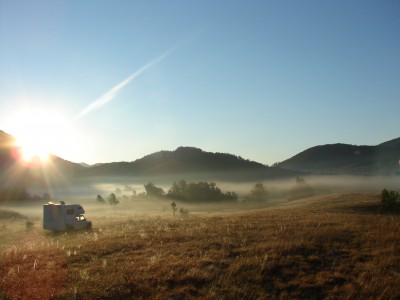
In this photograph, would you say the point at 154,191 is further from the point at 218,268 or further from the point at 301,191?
the point at 218,268

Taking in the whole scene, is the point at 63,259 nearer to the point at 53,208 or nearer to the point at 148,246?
the point at 148,246

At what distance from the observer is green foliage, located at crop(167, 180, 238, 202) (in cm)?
12212

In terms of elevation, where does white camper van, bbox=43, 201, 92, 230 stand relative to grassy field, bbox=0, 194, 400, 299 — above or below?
above

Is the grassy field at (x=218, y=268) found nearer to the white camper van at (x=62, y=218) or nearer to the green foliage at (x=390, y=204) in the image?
the white camper van at (x=62, y=218)

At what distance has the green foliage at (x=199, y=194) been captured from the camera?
401 feet

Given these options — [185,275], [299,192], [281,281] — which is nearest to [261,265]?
[281,281]

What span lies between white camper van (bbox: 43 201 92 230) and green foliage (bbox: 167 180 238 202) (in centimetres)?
8417

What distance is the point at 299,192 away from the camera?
4875 inches

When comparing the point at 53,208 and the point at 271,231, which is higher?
the point at 53,208

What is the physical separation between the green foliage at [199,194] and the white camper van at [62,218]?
84174 mm

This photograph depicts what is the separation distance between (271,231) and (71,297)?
583 inches

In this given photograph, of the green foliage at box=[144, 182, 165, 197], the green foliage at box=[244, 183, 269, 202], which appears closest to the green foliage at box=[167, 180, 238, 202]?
the green foliage at box=[144, 182, 165, 197]

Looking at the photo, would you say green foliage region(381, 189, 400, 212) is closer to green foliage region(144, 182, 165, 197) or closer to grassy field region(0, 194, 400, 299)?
grassy field region(0, 194, 400, 299)

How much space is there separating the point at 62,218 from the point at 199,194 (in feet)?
289
